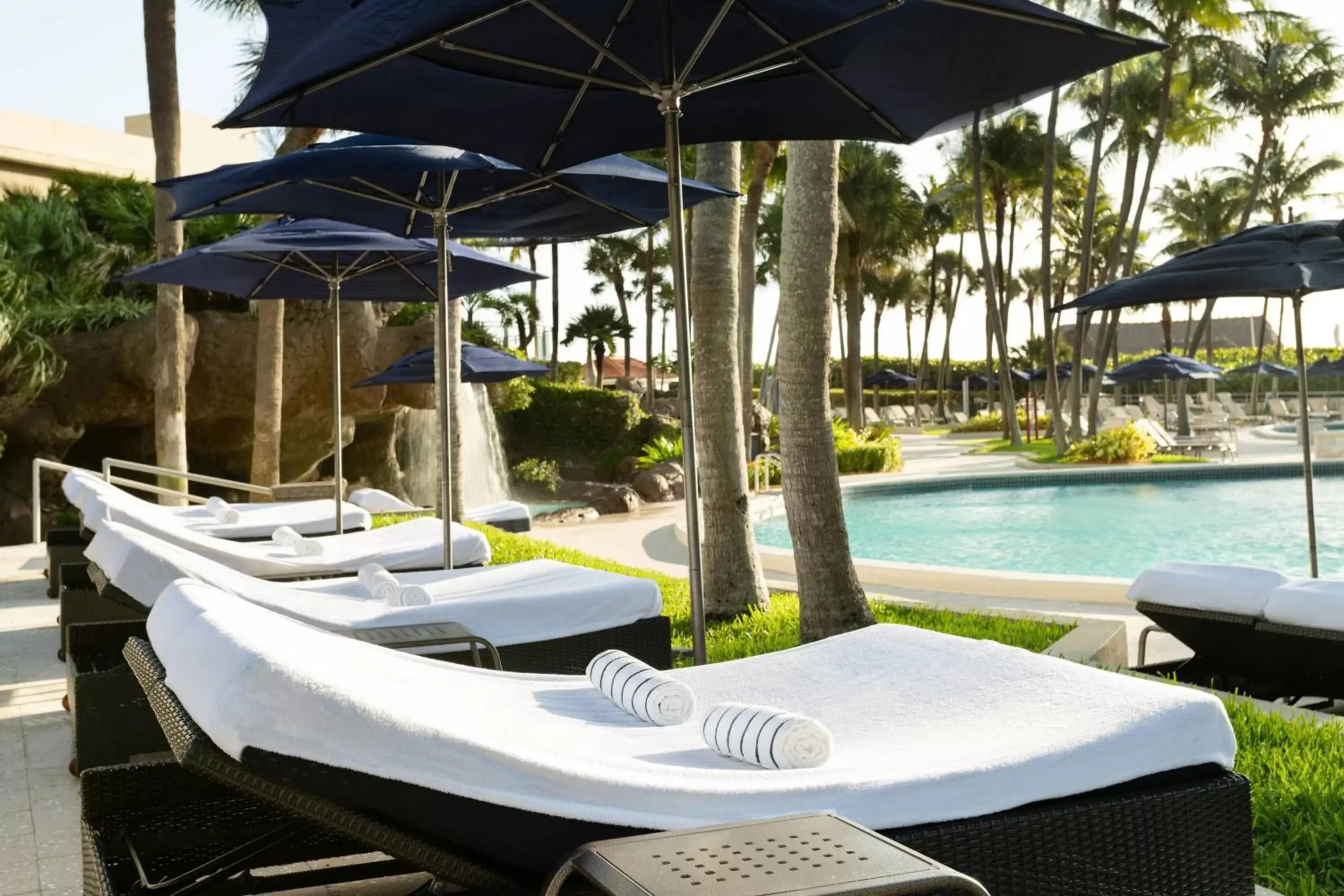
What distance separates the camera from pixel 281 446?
1683 cm

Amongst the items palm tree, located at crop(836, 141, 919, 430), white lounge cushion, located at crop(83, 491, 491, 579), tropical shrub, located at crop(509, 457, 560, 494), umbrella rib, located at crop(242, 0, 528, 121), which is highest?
palm tree, located at crop(836, 141, 919, 430)

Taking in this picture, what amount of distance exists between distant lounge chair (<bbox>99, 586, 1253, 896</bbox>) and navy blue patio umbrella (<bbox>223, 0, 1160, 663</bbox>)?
1519 millimetres

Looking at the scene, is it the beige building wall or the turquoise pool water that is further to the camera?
the beige building wall

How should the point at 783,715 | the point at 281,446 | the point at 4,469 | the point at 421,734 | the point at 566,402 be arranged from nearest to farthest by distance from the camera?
the point at 421,734, the point at 783,715, the point at 4,469, the point at 281,446, the point at 566,402

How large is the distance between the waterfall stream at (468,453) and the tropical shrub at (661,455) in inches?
114

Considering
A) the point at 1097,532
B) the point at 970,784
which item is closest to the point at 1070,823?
the point at 970,784

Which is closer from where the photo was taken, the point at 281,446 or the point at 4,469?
the point at 4,469

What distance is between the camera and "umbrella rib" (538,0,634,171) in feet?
12.4

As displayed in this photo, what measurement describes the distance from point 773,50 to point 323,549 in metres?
4.15

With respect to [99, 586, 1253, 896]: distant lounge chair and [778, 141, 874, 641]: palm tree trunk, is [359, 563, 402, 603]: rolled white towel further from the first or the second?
[99, 586, 1253, 896]: distant lounge chair

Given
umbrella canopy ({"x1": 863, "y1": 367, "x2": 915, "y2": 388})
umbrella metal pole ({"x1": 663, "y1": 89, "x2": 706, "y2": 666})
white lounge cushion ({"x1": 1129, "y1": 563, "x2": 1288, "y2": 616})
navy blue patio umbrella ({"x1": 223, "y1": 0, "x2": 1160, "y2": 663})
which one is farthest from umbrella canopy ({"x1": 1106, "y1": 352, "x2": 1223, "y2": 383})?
umbrella metal pole ({"x1": 663, "y1": 89, "x2": 706, "y2": 666})

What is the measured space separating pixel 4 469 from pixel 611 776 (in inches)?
567

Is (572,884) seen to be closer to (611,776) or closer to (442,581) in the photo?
(611,776)

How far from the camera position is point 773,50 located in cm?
405
